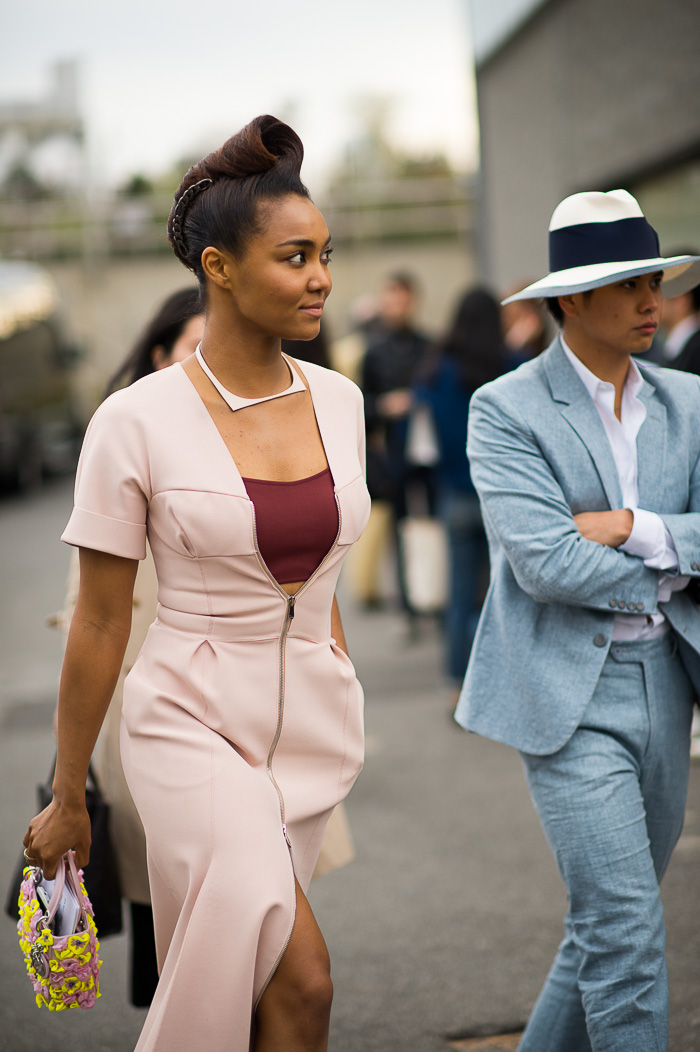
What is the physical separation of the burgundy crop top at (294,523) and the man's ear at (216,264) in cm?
42

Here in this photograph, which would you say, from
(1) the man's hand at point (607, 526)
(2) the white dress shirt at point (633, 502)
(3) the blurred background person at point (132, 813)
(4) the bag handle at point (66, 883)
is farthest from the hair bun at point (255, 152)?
(4) the bag handle at point (66, 883)

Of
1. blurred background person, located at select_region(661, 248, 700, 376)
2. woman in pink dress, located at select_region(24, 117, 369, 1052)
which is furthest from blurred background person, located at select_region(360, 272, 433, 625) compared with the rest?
woman in pink dress, located at select_region(24, 117, 369, 1052)

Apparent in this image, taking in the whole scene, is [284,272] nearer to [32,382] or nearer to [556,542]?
[556,542]

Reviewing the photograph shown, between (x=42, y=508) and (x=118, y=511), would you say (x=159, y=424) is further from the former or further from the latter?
(x=42, y=508)

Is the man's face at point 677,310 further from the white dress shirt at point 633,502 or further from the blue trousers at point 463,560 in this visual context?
the white dress shirt at point 633,502

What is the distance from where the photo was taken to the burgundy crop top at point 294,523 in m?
2.49

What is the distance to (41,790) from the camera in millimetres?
3264

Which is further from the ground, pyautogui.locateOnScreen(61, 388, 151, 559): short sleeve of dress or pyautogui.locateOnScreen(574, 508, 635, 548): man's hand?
pyautogui.locateOnScreen(61, 388, 151, 559): short sleeve of dress

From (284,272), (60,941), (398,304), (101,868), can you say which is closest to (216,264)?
(284,272)

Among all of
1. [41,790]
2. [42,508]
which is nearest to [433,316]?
[42,508]

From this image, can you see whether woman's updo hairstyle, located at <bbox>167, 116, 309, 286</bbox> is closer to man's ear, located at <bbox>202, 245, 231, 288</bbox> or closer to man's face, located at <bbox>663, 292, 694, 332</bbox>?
man's ear, located at <bbox>202, 245, 231, 288</bbox>

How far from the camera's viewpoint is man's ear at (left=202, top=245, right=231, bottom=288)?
8.33 feet

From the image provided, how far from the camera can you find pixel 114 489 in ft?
8.05

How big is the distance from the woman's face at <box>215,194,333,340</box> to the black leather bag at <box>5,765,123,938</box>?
1341 millimetres
